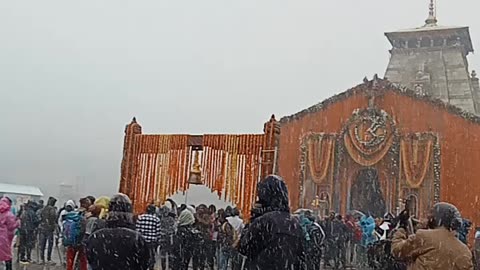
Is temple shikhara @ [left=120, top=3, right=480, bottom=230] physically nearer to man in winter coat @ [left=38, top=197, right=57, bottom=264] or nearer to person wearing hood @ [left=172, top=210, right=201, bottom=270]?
man in winter coat @ [left=38, top=197, right=57, bottom=264]

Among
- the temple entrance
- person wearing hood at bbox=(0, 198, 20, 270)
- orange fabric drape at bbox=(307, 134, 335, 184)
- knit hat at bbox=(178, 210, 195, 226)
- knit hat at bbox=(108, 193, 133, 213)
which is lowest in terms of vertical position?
person wearing hood at bbox=(0, 198, 20, 270)

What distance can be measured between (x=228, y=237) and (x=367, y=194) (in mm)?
14119

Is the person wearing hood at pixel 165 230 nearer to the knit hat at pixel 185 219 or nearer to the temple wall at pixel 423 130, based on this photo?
the knit hat at pixel 185 219

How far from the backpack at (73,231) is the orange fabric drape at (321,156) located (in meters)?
16.5

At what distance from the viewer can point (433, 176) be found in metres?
24.6

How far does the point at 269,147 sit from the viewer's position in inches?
563

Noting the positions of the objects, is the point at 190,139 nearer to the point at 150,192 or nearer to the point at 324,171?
the point at 150,192

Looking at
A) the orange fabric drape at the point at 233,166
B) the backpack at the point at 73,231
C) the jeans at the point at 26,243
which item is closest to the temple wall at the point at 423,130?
the orange fabric drape at the point at 233,166

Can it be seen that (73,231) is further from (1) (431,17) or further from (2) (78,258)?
(1) (431,17)

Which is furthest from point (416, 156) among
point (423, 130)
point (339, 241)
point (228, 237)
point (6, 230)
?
point (6, 230)

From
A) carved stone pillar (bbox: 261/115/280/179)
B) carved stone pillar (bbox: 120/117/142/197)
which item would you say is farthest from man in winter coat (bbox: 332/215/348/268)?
carved stone pillar (bbox: 120/117/142/197)

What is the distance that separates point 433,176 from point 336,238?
31.5ft

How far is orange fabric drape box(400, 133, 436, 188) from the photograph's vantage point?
24828mm

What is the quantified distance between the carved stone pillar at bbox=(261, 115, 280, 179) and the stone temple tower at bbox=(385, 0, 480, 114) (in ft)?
59.7
